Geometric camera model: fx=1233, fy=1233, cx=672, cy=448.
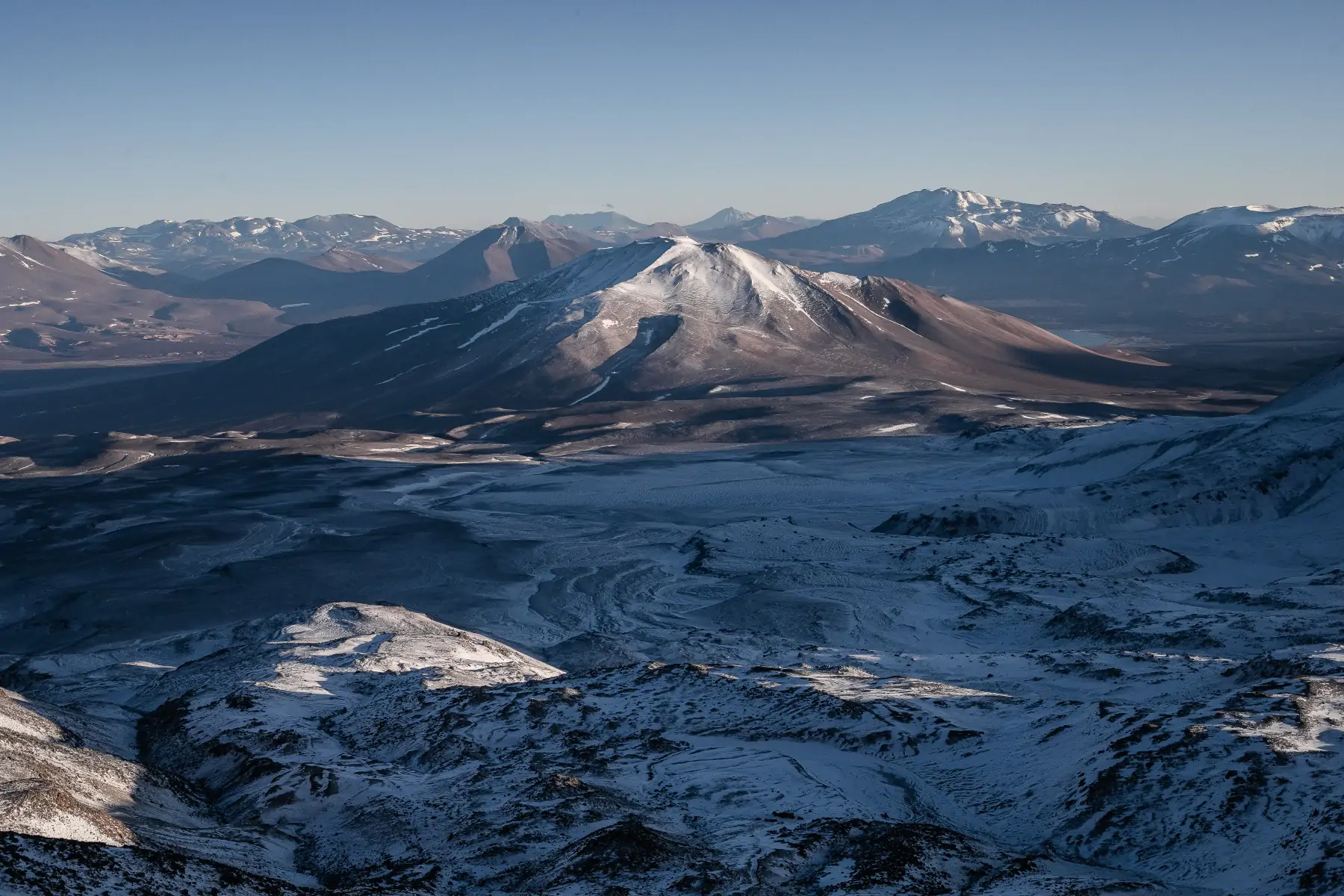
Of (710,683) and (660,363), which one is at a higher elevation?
(660,363)

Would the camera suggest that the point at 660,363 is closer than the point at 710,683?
No

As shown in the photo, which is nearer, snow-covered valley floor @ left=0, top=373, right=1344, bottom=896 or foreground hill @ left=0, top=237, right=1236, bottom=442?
snow-covered valley floor @ left=0, top=373, right=1344, bottom=896

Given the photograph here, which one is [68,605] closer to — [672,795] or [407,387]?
[672,795]

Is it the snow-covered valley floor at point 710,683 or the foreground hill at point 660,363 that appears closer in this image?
the snow-covered valley floor at point 710,683

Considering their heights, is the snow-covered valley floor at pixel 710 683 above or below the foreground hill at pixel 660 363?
below

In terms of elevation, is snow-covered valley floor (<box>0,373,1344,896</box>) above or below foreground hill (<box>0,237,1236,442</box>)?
below
